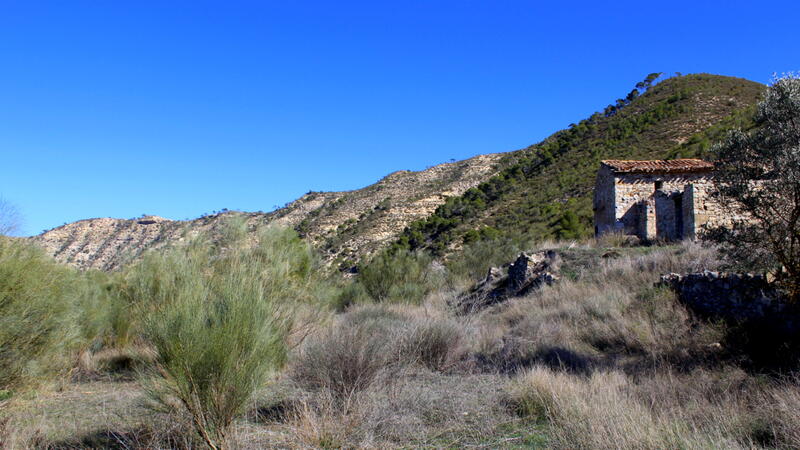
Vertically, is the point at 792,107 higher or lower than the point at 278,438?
higher

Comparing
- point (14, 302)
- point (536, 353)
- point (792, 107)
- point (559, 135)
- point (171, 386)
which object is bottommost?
point (536, 353)

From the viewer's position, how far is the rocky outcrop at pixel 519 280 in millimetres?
14547

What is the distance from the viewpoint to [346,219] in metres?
44.9

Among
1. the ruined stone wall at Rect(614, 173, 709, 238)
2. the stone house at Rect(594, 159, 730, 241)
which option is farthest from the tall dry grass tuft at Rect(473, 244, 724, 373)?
the ruined stone wall at Rect(614, 173, 709, 238)

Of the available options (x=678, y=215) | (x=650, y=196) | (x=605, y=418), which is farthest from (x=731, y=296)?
(x=650, y=196)

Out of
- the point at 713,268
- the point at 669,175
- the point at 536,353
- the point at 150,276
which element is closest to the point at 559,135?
the point at 669,175

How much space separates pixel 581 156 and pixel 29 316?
3614cm

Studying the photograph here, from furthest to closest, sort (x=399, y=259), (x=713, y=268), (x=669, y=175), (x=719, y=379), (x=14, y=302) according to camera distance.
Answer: (x=399, y=259)
(x=669, y=175)
(x=713, y=268)
(x=719, y=379)
(x=14, y=302)

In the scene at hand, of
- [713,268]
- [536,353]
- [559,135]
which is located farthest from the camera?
[559,135]

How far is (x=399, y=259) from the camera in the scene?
2016cm

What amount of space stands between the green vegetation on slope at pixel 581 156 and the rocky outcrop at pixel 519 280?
810 cm

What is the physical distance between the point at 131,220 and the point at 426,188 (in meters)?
30.0

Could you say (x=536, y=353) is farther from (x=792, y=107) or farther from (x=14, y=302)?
(x=14, y=302)

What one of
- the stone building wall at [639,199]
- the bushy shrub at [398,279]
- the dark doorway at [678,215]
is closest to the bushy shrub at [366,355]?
the bushy shrub at [398,279]
